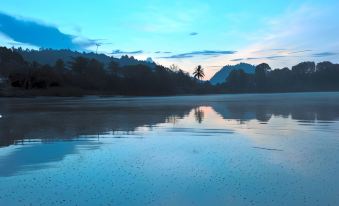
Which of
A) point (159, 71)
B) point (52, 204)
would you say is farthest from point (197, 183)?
point (159, 71)

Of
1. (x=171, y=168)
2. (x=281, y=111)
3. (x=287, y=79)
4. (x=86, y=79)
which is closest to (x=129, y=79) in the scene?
(x=86, y=79)

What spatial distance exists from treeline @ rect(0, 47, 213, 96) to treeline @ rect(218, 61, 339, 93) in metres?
22.1

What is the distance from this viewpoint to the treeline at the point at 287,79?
17062cm

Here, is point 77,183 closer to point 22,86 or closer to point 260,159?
point 260,159

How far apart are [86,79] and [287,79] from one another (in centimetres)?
10328

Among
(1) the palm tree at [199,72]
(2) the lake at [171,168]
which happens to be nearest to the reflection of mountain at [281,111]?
(2) the lake at [171,168]

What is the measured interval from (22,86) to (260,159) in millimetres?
80891

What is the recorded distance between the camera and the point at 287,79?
589 feet

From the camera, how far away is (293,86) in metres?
177

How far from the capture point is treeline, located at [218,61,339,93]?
6718 inches

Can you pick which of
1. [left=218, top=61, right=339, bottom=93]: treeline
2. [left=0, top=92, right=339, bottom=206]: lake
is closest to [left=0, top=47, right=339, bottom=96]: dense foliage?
[left=218, top=61, right=339, bottom=93]: treeline

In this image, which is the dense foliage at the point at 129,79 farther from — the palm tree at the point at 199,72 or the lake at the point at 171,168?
the lake at the point at 171,168

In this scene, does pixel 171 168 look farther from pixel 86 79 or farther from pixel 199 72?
pixel 199 72

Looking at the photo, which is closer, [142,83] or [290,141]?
[290,141]
